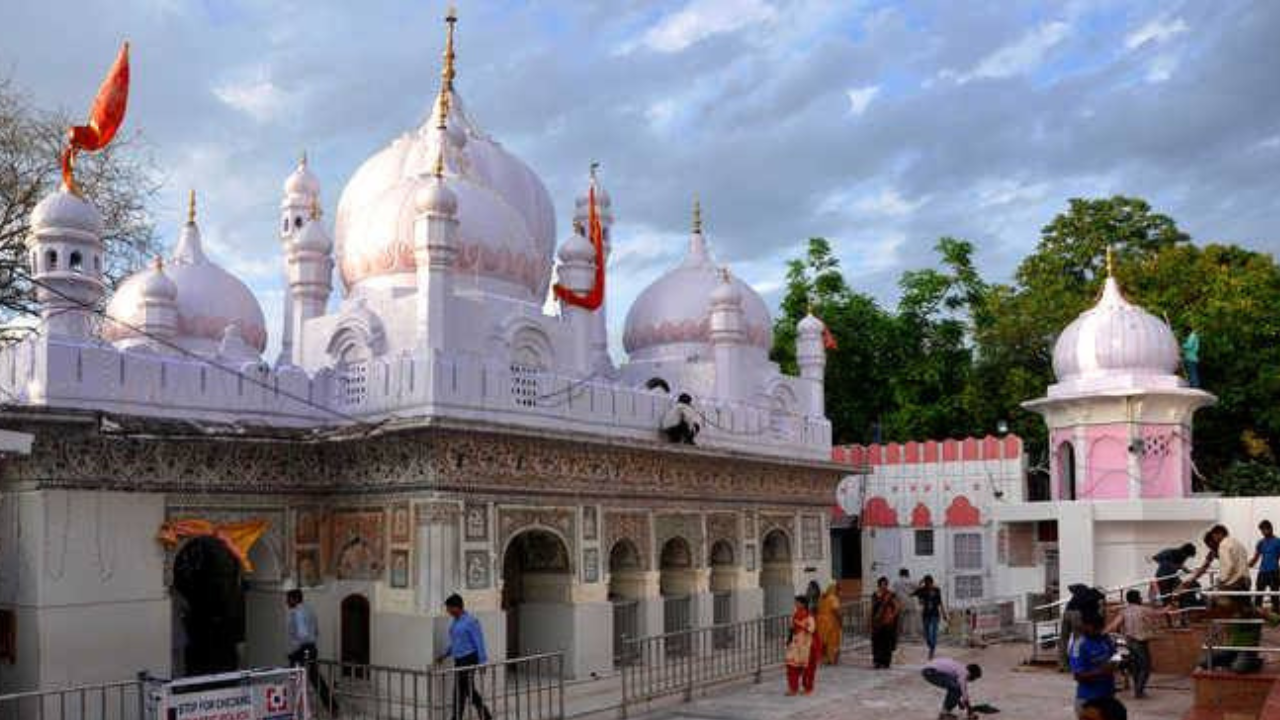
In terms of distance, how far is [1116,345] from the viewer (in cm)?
2223

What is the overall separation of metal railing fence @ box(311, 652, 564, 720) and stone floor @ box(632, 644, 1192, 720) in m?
1.35

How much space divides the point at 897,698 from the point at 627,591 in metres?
4.36

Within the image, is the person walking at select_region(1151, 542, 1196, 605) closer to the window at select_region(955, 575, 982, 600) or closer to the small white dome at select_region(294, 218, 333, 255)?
the window at select_region(955, 575, 982, 600)

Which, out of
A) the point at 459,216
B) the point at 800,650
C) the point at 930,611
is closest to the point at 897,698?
the point at 800,650

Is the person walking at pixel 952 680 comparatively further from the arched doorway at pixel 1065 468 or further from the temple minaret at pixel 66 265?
the arched doorway at pixel 1065 468

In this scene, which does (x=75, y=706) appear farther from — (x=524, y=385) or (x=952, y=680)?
(x=952, y=680)

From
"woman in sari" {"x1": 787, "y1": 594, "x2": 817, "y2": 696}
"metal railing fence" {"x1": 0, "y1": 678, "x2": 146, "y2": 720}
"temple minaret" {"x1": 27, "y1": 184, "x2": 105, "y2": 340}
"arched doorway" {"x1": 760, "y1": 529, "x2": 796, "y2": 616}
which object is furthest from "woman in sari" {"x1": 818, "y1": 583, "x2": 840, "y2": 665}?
"temple minaret" {"x1": 27, "y1": 184, "x2": 105, "y2": 340}

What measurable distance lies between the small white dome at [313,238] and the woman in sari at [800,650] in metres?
8.18

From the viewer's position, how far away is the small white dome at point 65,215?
42.2ft

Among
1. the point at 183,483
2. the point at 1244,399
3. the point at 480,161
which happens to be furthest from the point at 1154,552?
the point at 183,483

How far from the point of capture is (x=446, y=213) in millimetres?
14727

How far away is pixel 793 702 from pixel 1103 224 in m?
22.3

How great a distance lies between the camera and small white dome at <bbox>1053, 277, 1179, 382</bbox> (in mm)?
22094

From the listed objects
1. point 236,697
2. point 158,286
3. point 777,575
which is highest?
point 158,286
